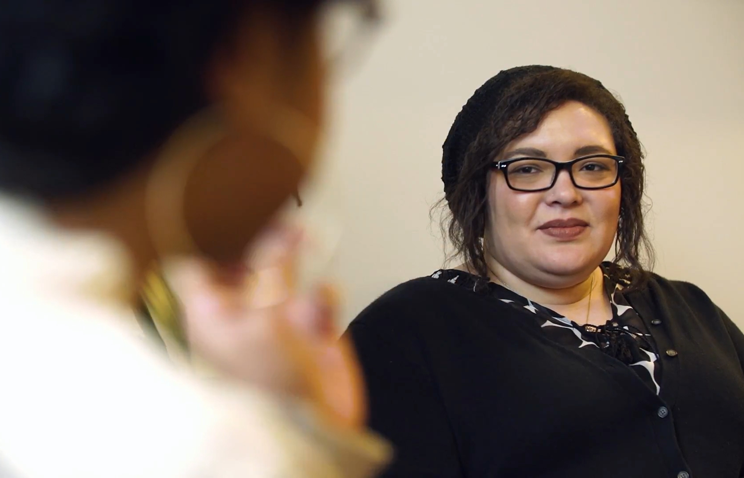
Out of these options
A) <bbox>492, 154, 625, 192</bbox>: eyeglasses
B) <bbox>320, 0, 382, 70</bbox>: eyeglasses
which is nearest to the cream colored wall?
<bbox>320, 0, 382, 70</bbox>: eyeglasses

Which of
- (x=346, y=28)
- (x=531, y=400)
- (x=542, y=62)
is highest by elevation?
(x=542, y=62)

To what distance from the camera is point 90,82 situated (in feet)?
0.72

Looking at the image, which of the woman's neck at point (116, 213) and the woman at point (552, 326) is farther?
the woman at point (552, 326)

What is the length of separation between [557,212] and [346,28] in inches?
19.8

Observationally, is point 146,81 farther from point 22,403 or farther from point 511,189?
point 511,189

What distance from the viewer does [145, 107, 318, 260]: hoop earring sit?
231mm

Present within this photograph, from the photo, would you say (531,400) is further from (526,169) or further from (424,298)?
(526,169)

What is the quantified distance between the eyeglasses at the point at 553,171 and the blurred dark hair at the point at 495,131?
0.09 ft

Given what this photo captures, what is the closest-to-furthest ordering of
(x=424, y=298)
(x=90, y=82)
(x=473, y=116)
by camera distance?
(x=90, y=82)
(x=424, y=298)
(x=473, y=116)

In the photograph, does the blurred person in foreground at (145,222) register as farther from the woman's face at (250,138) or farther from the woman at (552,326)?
the woman at (552,326)

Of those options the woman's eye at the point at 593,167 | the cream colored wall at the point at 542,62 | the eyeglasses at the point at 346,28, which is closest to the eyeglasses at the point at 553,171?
the woman's eye at the point at 593,167

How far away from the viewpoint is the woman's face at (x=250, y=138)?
24cm

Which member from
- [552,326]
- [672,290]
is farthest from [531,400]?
[672,290]

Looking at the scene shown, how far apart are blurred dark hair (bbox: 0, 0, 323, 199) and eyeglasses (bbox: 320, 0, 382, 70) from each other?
0.04 meters
